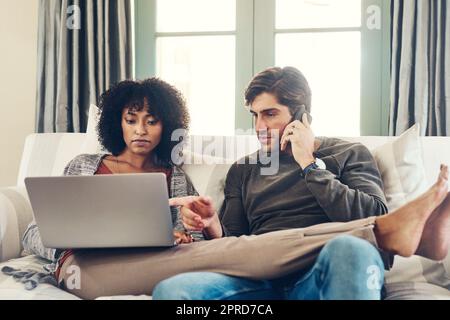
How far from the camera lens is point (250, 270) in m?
1.04

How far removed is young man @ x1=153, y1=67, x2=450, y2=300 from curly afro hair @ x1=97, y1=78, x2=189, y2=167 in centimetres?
19

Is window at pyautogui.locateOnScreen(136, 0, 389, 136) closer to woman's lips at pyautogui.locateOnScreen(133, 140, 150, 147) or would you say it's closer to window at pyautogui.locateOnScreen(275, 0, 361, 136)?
window at pyautogui.locateOnScreen(275, 0, 361, 136)

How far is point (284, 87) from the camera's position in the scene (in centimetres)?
139

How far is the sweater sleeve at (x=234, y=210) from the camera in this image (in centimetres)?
133

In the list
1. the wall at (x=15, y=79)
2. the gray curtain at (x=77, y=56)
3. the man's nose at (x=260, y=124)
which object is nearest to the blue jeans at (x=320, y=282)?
the man's nose at (x=260, y=124)

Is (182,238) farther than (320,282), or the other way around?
(182,238)

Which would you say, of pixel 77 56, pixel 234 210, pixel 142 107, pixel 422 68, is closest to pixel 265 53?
pixel 422 68

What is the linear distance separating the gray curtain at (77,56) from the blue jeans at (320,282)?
4.18 ft

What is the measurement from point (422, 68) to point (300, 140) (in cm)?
81

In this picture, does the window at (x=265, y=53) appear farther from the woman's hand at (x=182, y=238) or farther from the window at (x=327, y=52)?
the woman's hand at (x=182, y=238)

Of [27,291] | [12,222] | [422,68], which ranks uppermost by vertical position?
[422,68]

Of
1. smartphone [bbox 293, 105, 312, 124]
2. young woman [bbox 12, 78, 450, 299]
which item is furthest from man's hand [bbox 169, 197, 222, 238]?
smartphone [bbox 293, 105, 312, 124]

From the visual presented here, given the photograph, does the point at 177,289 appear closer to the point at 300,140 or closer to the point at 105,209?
the point at 105,209

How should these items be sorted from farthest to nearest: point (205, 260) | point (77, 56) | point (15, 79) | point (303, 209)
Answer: point (15, 79)
point (77, 56)
point (303, 209)
point (205, 260)
